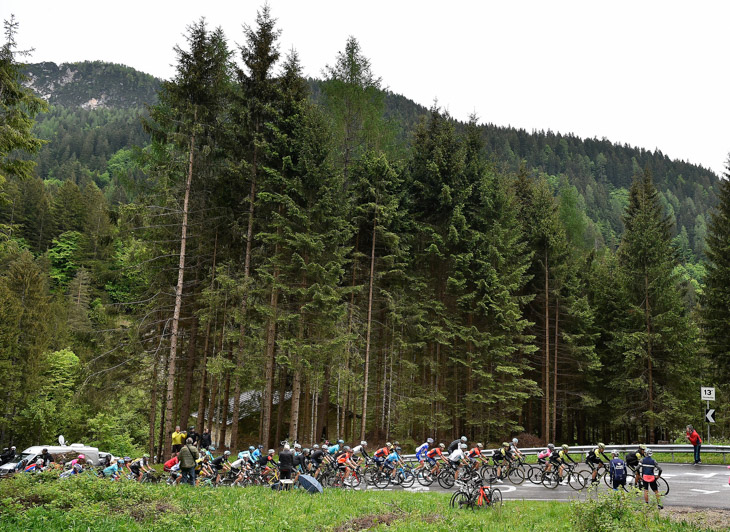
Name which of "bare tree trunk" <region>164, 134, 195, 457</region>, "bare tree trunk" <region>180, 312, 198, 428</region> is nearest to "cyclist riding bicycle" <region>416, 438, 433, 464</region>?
"bare tree trunk" <region>164, 134, 195, 457</region>

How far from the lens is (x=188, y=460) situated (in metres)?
16.8

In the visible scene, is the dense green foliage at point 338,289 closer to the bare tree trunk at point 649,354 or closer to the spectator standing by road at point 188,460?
the bare tree trunk at point 649,354

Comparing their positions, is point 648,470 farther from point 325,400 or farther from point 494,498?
point 325,400

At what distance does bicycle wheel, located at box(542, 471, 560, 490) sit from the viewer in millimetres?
19906

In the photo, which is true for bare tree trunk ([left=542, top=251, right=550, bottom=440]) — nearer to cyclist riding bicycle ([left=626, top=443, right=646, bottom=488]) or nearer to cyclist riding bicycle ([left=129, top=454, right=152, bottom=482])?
cyclist riding bicycle ([left=626, top=443, right=646, bottom=488])

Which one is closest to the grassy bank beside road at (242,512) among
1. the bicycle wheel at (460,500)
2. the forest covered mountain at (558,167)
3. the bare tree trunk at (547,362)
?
the bicycle wheel at (460,500)

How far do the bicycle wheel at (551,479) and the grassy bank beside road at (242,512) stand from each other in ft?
18.7

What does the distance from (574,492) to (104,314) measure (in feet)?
A: 71.9

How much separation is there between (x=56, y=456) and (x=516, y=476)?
76.6ft

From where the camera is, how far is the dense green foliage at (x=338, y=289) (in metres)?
25.5

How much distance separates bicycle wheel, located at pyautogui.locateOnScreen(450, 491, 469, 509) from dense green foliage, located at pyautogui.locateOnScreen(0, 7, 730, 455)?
11.9 m

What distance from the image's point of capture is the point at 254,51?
28.2 meters

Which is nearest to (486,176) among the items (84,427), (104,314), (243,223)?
(243,223)

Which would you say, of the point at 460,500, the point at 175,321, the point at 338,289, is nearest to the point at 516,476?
the point at 460,500
